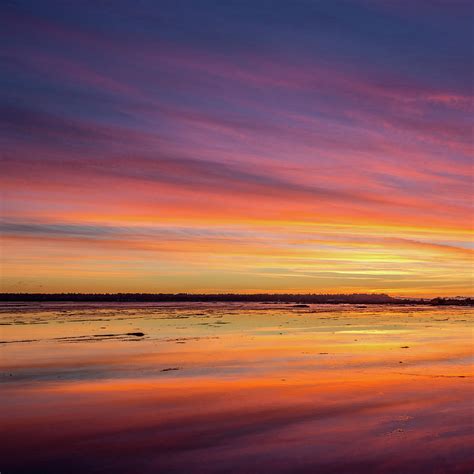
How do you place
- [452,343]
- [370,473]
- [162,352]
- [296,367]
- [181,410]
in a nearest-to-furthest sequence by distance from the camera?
[370,473]
[181,410]
[296,367]
[162,352]
[452,343]

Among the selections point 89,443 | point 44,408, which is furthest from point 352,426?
point 44,408

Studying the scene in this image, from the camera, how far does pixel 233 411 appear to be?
12.3m

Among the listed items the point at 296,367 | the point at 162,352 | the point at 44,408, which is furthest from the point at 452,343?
the point at 44,408

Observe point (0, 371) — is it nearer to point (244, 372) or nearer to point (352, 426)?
point (244, 372)

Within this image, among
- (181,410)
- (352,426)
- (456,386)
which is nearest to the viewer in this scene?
(352,426)

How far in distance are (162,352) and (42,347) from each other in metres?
5.39

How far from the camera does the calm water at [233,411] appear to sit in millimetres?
8883

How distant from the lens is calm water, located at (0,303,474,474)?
8883mm

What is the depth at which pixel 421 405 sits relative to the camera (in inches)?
508

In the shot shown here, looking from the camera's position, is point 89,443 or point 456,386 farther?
point 456,386

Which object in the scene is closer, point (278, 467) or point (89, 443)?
point (278, 467)

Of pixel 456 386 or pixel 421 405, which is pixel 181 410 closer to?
pixel 421 405

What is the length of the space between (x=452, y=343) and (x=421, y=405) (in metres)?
16.7

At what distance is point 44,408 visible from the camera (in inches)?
490
